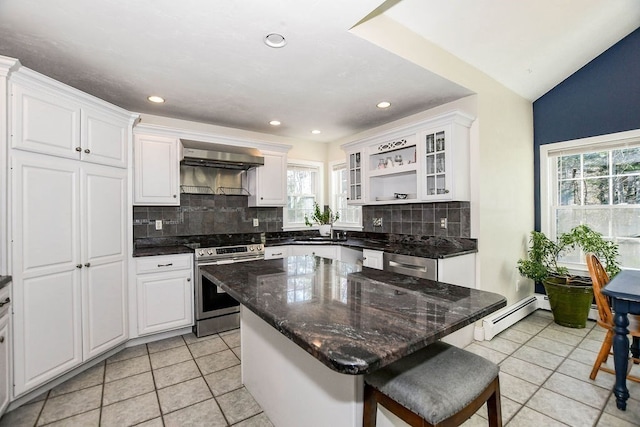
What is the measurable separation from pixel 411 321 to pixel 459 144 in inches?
93.7

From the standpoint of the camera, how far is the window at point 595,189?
3139 mm

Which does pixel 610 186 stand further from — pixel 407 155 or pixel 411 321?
pixel 411 321

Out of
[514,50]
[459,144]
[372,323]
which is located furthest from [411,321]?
[514,50]

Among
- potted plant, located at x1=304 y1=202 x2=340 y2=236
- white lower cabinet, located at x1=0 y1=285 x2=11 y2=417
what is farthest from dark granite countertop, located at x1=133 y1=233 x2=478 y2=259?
white lower cabinet, located at x1=0 y1=285 x2=11 y2=417

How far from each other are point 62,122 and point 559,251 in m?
4.99

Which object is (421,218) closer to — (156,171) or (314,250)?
(314,250)

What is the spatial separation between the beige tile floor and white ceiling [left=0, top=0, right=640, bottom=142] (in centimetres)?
246

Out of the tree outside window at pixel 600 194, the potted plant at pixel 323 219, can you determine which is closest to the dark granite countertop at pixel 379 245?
the potted plant at pixel 323 219

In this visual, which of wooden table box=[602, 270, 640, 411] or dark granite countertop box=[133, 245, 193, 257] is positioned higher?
dark granite countertop box=[133, 245, 193, 257]

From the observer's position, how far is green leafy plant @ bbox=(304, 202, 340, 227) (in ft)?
15.2

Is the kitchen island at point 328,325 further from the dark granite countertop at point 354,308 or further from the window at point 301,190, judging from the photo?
the window at point 301,190

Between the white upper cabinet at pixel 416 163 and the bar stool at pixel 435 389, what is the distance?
1.97m

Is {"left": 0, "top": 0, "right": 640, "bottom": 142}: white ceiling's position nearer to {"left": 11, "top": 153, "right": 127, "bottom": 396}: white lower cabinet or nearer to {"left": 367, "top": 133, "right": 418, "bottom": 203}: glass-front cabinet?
{"left": 367, "top": 133, "right": 418, "bottom": 203}: glass-front cabinet

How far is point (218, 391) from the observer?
7.01ft
